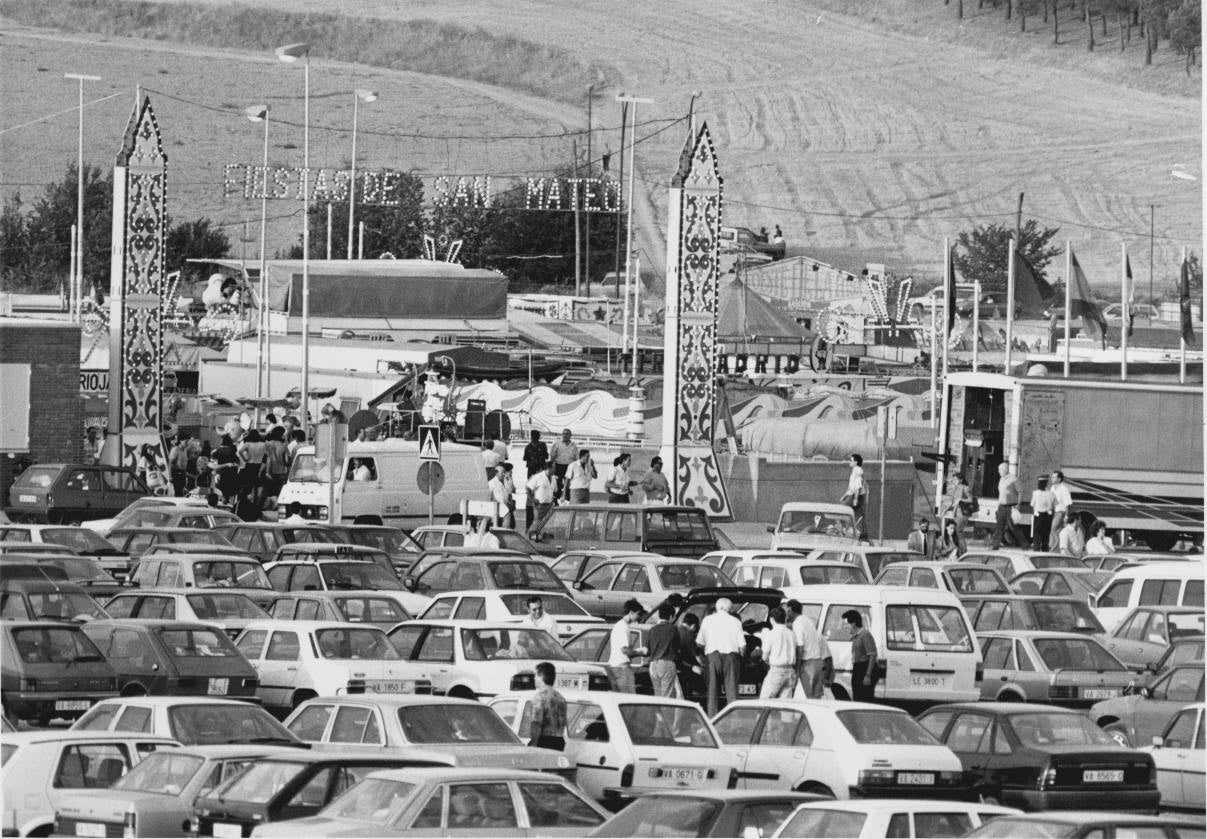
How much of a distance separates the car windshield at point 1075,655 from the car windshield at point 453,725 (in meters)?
8.03

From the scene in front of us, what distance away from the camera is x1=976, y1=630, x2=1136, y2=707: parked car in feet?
78.6

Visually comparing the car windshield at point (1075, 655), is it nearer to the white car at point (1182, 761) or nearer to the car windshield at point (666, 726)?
the white car at point (1182, 761)

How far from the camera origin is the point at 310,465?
38.7 metres

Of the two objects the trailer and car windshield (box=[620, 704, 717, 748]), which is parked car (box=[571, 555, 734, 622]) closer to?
car windshield (box=[620, 704, 717, 748])

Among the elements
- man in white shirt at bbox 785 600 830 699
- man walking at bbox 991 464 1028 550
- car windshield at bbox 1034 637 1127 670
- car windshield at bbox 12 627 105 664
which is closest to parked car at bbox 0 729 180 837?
car windshield at bbox 12 627 105 664

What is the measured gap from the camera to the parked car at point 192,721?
1755 cm

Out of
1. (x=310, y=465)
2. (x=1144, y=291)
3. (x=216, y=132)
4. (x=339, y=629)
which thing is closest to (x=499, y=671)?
(x=339, y=629)

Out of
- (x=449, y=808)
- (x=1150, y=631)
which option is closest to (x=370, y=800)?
(x=449, y=808)

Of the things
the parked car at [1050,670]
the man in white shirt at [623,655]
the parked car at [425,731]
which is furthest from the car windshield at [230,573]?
the parked car at [425,731]

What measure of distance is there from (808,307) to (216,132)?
69594 mm

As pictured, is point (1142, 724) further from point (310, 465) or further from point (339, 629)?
point (310, 465)

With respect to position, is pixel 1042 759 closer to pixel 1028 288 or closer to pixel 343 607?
pixel 343 607

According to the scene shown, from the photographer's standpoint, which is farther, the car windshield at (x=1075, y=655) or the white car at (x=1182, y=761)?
the car windshield at (x=1075, y=655)

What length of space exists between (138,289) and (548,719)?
26.8 m
